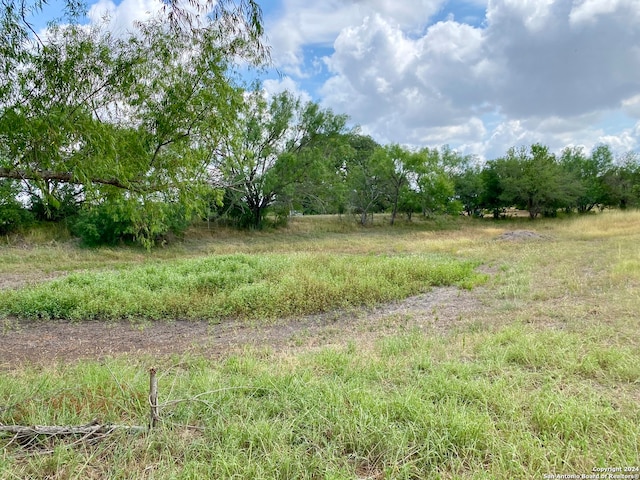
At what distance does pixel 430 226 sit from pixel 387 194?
3.89 metres

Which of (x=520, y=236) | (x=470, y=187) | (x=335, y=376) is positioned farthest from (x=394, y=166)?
(x=335, y=376)

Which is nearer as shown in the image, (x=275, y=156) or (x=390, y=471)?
(x=390, y=471)

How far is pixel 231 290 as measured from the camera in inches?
261

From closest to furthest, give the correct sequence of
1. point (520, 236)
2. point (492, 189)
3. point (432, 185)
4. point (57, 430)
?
1. point (57, 430)
2. point (520, 236)
3. point (432, 185)
4. point (492, 189)

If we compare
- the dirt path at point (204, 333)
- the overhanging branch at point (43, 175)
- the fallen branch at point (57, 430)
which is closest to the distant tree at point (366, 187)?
the dirt path at point (204, 333)

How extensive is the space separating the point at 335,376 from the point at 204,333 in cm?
266

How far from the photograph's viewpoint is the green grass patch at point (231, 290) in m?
5.76

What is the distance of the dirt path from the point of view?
13.9 ft

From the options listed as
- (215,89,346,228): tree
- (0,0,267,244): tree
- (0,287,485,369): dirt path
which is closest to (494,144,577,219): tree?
(215,89,346,228): tree

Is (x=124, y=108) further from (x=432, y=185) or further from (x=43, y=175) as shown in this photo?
(x=432, y=185)

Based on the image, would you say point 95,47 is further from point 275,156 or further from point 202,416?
point 275,156

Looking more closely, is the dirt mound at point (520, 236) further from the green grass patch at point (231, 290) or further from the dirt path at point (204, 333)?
the dirt path at point (204, 333)

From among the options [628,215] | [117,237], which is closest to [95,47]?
[117,237]

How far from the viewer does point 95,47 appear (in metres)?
3.71
